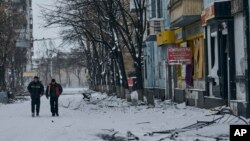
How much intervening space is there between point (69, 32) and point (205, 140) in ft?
116

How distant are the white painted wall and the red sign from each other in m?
7.31

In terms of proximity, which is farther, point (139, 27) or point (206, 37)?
point (139, 27)

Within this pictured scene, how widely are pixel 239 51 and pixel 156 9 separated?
19.4m

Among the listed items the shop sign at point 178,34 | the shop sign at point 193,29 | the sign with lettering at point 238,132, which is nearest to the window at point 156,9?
the shop sign at point 178,34

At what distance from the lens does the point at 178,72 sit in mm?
35375

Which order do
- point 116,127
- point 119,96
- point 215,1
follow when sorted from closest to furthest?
1. point 116,127
2. point 215,1
3. point 119,96

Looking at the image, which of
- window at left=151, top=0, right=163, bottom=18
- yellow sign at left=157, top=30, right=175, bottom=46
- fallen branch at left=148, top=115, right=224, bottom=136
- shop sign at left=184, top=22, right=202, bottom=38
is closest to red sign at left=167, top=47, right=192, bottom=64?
shop sign at left=184, top=22, right=202, bottom=38

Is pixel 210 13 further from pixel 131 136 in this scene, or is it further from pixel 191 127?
pixel 131 136

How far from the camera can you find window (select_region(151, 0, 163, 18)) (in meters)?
39.8

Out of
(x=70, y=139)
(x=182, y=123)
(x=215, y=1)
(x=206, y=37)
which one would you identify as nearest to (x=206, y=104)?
(x=206, y=37)

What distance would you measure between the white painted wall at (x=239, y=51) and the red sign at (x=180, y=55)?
7.31 metres

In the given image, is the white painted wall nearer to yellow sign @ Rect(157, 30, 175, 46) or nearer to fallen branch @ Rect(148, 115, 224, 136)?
fallen branch @ Rect(148, 115, 224, 136)

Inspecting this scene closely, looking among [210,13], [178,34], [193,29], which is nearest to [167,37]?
[178,34]

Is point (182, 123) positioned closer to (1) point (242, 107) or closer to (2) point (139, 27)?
(1) point (242, 107)
